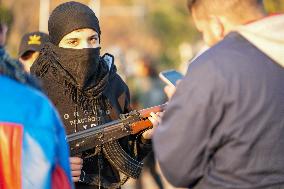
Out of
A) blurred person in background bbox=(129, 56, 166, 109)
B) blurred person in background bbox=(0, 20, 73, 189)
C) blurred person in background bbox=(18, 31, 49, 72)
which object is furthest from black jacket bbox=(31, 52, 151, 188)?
blurred person in background bbox=(129, 56, 166, 109)

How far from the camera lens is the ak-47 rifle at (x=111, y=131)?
518 centimetres

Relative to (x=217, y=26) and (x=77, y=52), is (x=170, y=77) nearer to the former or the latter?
(x=77, y=52)

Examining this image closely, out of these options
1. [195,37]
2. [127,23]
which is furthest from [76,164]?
[127,23]

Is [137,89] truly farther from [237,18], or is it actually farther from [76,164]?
[237,18]

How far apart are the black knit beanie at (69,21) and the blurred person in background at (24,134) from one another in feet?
4.86

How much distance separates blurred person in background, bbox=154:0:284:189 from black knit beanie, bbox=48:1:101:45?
148cm

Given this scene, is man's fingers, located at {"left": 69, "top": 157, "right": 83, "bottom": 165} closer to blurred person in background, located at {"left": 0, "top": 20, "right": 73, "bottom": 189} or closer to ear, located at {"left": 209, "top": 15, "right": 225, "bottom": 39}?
blurred person in background, located at {"left": 0, "top": 20, "right": 73, "bottom": 189}

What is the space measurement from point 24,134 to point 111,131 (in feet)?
5.07

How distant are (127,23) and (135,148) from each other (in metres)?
Result: 58.4

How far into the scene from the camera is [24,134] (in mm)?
3820

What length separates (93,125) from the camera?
535cm

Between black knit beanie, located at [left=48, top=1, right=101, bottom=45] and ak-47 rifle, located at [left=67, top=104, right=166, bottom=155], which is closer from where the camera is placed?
ak-47 rifle, located at [left=67, top=104, right=166, bottom=155]

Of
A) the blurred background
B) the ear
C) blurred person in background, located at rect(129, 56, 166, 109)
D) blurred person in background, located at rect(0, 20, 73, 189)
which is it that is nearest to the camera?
blurred person in background, located at rect(0, 20, 73, 189)

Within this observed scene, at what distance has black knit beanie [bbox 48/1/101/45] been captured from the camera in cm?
536
